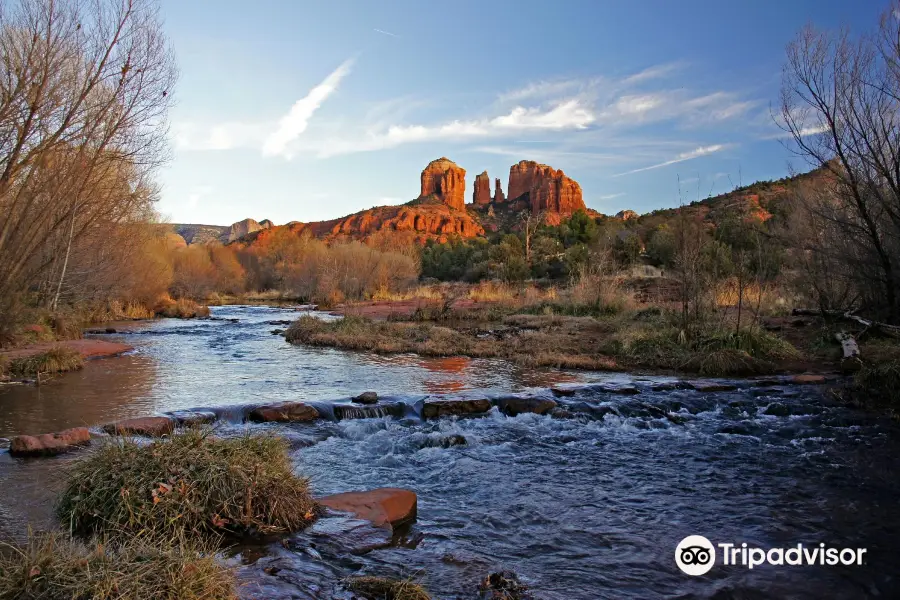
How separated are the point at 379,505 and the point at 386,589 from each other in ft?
4.09

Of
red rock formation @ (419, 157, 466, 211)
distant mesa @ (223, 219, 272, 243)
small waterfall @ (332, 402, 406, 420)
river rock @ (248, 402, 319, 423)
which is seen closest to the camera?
river rock @ (248, 402, 319, 423)

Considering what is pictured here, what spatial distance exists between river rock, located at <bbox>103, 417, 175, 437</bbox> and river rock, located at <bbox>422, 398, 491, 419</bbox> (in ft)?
10.5

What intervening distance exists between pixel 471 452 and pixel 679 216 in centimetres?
831

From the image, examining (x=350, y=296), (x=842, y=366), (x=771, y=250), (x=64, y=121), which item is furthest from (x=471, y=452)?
(x=350, y=296)

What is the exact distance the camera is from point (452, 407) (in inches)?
307

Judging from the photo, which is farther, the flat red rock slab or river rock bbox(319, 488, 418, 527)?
the flat red rock slab

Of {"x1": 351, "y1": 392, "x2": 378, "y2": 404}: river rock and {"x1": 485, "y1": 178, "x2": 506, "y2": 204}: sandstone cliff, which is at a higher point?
{"x1": 485, "y1": 178, "x2": 506, "y2": 204}: sandstone cliff

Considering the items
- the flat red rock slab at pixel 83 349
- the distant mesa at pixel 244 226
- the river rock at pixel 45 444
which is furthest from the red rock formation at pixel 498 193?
the river rock at pixel 45 444

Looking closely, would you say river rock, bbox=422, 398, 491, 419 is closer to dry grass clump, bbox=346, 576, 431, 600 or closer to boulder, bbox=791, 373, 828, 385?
dry grass clump, bbox=346, 576, 431, 600

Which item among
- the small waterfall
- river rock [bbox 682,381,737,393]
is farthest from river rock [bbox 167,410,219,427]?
river rock [bbox 682,381,737,393]

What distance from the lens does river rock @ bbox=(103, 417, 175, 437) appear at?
5.97 metres

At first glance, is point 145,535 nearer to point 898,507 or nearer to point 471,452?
point 471,452

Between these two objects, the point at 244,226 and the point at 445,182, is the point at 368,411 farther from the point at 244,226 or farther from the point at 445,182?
the point at 244,226

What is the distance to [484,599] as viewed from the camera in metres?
3.08
